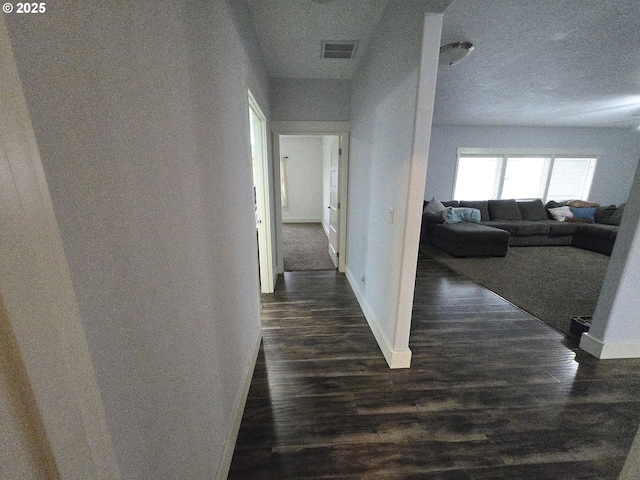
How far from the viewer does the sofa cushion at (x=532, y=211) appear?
211 inches

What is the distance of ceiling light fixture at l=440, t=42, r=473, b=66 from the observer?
82.6 inches

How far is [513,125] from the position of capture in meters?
5.49

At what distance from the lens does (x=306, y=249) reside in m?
4.67

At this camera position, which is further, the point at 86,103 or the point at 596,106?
the point at 596,106

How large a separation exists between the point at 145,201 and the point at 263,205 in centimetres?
213

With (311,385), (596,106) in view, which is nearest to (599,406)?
(311,385)

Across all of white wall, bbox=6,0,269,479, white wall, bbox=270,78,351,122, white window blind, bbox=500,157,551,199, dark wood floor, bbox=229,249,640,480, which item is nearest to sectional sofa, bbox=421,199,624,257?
white window blind, bbox=500,157,551,199

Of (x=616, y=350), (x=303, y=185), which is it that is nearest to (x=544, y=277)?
(x=616, y=350)

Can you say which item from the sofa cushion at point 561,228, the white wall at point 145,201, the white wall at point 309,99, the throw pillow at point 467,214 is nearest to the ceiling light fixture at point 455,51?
the white wall at point 309,99

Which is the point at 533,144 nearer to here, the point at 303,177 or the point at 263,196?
the point at 303,177

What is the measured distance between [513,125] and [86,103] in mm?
7430

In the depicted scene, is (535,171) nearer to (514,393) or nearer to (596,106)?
(596,106)

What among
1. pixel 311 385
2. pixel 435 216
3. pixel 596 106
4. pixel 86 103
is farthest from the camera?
pixel 435 216

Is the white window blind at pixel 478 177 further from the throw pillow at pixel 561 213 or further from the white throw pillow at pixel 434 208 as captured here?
the white throw pillow at pixel 434 208
